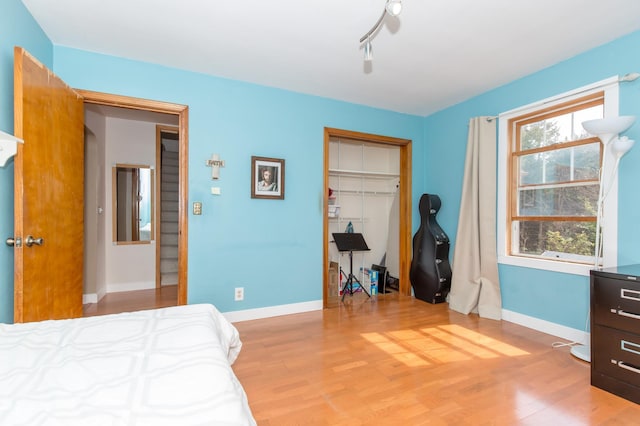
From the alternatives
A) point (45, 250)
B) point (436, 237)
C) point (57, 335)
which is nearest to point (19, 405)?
point (57, 335)

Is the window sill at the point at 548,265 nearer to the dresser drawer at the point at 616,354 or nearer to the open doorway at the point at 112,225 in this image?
the dresser drawer at the point at 616,354

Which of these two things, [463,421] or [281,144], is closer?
[463,421]

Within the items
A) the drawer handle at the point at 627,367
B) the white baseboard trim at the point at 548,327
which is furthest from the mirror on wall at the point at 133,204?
the drawer handle at the point at 627,367

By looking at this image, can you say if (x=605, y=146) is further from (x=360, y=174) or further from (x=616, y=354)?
(x=360, y=174)

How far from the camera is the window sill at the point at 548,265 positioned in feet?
8.53

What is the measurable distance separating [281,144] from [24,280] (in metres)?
2.37

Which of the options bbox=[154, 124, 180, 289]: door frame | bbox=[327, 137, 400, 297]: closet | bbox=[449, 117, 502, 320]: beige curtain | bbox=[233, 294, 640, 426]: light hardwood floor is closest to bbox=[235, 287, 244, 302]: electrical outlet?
bbox=[233, 294, 640, 426]: light hardwood floor

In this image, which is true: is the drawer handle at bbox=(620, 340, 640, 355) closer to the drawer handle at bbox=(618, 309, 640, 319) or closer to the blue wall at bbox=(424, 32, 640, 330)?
the drawer handle at bbox=(618, 309, 640, 319)

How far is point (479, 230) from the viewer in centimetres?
341

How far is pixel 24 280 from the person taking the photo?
5.81 feet

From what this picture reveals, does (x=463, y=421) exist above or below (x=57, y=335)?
below

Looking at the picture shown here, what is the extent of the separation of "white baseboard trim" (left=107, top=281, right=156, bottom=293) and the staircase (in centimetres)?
17

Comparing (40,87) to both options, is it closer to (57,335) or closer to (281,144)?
(57,335)

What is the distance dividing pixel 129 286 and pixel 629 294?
17.5 feet
